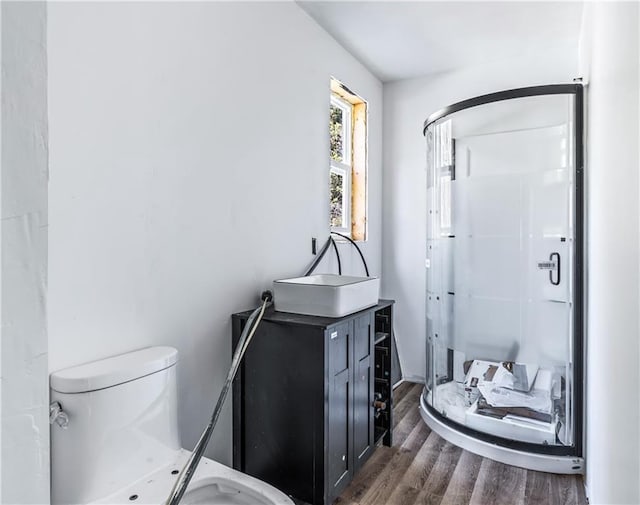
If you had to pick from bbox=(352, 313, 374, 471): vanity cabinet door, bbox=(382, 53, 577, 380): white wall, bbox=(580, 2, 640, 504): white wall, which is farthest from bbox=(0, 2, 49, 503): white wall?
bbox=(382, 53, 577, 380): white wall

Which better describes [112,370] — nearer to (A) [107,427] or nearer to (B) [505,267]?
(A) [107,427]

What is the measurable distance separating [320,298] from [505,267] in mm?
1205

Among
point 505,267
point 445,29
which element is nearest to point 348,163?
point 445,29

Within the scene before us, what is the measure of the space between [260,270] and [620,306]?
150 centimetres

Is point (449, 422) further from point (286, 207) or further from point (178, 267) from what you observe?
point (178, 267)

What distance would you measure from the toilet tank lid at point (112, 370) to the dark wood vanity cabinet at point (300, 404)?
0.48 metres

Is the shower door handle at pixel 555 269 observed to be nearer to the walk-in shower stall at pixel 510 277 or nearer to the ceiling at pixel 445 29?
the walk-in shower stall at pixel 510 277

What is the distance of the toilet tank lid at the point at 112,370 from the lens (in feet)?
3.96

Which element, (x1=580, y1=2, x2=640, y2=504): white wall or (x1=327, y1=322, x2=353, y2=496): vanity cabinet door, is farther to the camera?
(x1=327, y1=322, x2=353, y2=496): vanity cabinet door

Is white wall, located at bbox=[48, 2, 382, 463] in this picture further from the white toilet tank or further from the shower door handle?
the shower door handle

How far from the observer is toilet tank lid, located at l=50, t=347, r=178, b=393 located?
47.5 inches

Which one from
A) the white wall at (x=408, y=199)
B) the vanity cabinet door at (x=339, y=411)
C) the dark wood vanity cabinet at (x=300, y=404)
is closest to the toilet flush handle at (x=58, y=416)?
the dark wood vanity cabinet at (x=300, y=404)

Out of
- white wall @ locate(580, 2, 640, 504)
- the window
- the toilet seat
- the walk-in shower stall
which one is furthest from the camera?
the window

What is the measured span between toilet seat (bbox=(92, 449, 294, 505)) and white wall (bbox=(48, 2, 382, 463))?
14.6 inches
